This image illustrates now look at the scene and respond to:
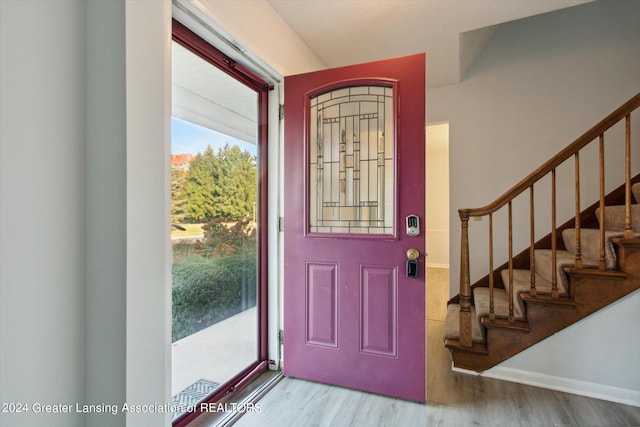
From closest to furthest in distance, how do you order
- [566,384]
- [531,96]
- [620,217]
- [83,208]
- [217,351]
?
[83,208]
[217,351]
[566,384]
[620,217]
[531,96]

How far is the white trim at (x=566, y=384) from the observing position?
6.14 feet

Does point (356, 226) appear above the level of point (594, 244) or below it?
above

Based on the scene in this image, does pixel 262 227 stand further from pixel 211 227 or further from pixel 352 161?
Result: pixel 352 161

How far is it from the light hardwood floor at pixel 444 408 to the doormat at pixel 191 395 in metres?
0.27

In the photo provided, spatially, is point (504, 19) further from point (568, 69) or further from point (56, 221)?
point (56, 221)

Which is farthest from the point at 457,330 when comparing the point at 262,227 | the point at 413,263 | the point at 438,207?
the point at 438,207

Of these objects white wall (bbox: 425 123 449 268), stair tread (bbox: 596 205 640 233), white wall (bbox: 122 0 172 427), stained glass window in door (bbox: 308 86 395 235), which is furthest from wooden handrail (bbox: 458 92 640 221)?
white wall (bbox: 425 123 449 268)

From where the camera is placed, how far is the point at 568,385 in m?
2.01

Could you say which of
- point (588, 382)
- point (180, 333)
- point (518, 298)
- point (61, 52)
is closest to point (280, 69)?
point (61, 52)

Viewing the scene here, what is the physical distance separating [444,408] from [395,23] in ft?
8.64

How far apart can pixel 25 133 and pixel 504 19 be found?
284cm

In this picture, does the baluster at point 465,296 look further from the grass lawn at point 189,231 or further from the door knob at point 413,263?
the grass lawn at point 189,231

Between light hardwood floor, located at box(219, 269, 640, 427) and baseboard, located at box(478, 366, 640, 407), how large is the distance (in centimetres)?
4

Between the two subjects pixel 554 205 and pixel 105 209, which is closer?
pixel 105 209
